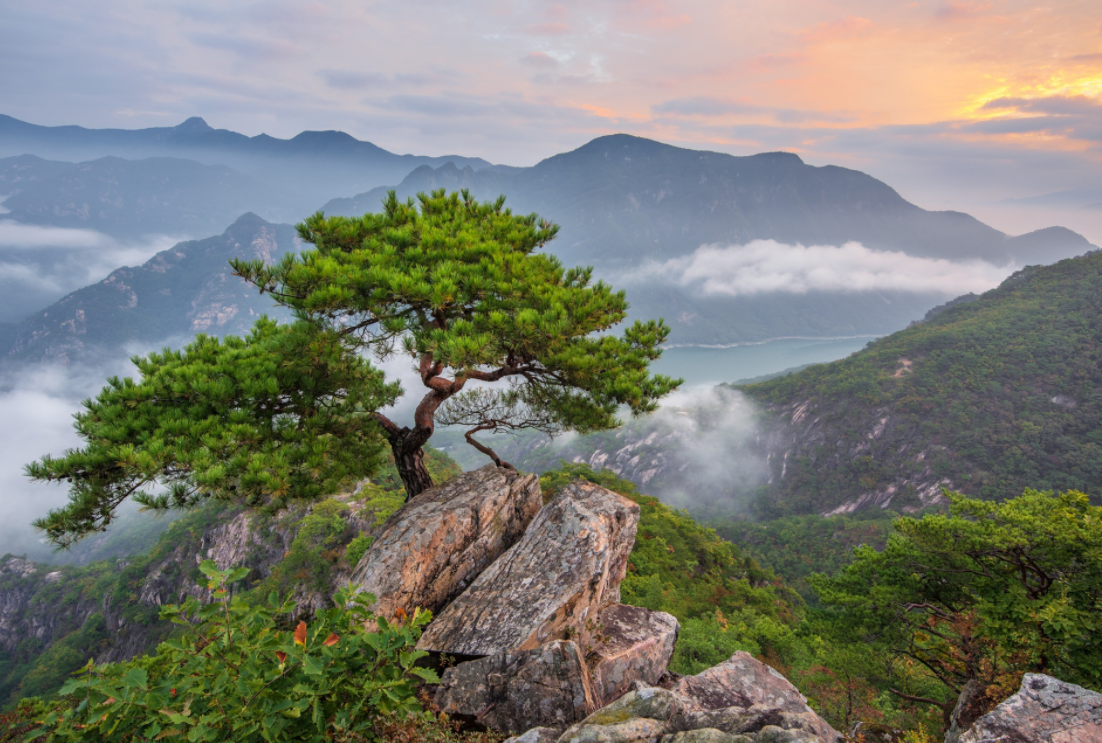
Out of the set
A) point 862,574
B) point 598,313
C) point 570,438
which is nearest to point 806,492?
point 570,438

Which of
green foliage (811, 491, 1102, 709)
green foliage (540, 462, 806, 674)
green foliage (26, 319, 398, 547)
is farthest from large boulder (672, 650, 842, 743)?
green foliage (540, 462, 806, 674)

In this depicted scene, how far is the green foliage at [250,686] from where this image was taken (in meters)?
2.59

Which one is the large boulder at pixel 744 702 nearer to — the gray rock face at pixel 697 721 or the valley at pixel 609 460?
the gray rock face at pixel 697 721

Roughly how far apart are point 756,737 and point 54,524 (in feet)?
21.5

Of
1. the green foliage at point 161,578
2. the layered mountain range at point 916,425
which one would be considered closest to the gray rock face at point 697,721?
the green foliage at point 161,578

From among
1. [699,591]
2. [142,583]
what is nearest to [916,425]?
[699,591]

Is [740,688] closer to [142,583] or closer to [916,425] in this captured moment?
[142,583]

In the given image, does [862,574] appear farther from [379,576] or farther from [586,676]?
[379,576]

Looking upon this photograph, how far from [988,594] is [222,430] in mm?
12307

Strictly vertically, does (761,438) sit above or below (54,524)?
below

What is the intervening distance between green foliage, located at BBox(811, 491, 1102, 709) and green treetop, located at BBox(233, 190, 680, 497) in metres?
6.07

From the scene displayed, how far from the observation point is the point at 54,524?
4473 mm

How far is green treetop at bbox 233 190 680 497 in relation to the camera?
5.27 m

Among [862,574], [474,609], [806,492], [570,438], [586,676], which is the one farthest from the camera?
[570,438]
